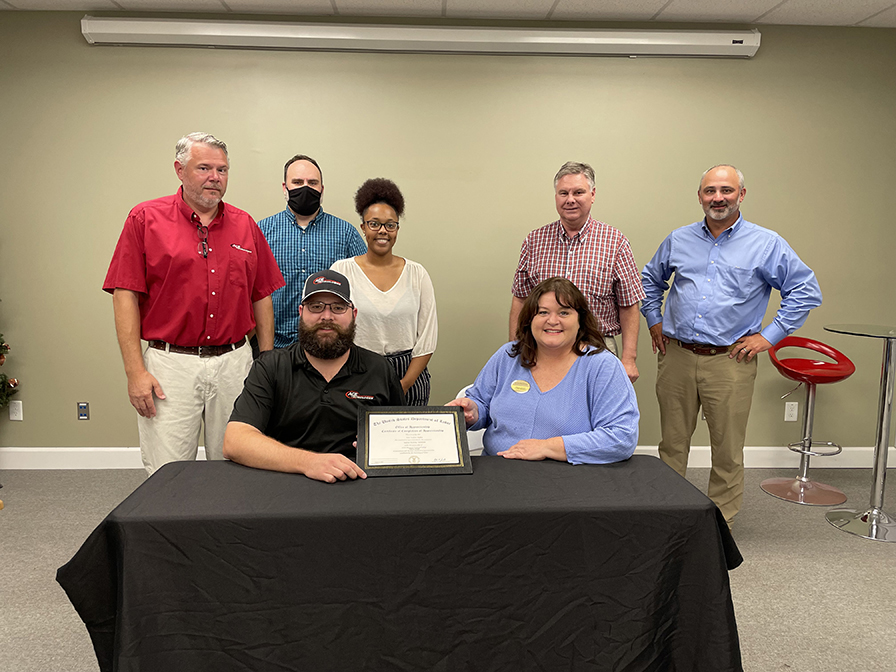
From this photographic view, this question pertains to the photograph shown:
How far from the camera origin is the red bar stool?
375 centimetres

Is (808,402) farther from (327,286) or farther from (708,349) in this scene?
(327,286)

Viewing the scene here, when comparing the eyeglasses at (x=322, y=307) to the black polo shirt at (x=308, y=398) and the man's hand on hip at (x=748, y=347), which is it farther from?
the man's hand on hip at (x=748, y=347)

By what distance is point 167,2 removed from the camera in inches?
145

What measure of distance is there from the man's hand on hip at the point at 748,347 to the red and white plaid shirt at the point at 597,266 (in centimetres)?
53

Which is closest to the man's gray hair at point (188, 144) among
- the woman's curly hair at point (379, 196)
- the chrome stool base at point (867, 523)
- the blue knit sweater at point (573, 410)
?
the woman's curly hair at point (379, 196)

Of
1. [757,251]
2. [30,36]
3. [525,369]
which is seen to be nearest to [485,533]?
[525,369]

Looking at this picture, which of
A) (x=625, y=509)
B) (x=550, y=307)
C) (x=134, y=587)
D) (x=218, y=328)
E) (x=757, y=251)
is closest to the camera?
(x=134, y=587)

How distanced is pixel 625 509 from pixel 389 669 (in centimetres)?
68

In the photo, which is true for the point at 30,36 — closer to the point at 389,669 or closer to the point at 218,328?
the point at 218,328

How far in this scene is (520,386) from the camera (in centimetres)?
214

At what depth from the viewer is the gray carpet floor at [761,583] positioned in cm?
227

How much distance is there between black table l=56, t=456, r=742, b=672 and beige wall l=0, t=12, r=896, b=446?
8.83 feet

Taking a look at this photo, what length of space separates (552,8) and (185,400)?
300cm

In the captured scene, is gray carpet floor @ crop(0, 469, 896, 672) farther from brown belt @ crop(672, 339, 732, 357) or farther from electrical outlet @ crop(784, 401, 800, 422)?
brown belt @ crop(672, 339, 732, 357)
